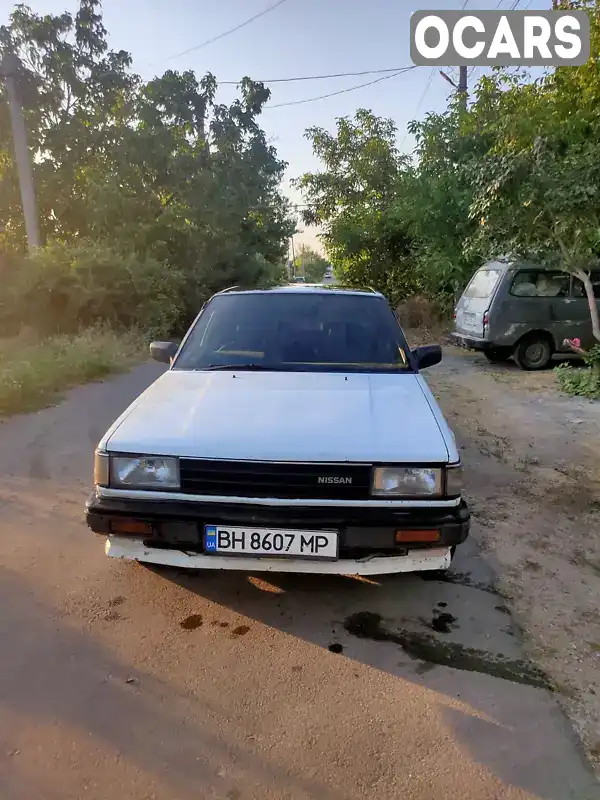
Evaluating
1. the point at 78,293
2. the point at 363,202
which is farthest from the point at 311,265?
the point at 78,293

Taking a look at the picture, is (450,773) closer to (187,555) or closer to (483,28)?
(187,555)

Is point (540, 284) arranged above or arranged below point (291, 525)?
above

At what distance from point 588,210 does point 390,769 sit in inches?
320

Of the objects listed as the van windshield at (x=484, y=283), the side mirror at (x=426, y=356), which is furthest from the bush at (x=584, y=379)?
the side mirror at (x=426, y=356)

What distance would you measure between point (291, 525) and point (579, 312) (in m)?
9.46

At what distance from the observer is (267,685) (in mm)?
2404

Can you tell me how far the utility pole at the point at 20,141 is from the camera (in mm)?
15570

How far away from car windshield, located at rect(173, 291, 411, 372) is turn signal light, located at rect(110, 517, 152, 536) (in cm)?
130

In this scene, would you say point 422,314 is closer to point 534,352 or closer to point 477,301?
point 477,301

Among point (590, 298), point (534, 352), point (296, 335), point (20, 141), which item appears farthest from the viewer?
point (20, 141)

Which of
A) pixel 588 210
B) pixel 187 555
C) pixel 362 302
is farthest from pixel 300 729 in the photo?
pixel 588 210

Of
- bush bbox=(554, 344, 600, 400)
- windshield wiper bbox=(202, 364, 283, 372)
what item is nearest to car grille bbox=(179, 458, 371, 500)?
windshield wiper bbox=(202, 364, 283, 372)

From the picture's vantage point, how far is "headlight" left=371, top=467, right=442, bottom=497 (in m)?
2.62

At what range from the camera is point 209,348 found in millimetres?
3961
